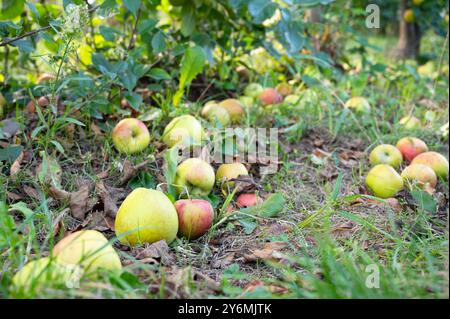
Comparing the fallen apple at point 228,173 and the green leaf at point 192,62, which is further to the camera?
the green leaf at point 192,62

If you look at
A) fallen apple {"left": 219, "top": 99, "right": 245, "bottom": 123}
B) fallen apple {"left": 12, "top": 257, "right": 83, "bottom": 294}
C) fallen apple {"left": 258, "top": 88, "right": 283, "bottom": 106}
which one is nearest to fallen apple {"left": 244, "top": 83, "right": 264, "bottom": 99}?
fallen apple {"left": 258, "top": 88, "right": 283, "bottom": 106}

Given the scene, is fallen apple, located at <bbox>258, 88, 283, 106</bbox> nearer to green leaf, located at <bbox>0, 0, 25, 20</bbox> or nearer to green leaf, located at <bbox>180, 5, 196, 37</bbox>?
green leaf, located at <bbox>180, 5, 196, 37</bbox>

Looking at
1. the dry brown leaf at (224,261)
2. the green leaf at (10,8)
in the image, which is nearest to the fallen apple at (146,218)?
the dry brown leaf at (224,261)

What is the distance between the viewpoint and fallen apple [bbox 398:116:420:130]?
2.88m

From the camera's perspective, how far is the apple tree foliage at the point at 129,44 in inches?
79.4

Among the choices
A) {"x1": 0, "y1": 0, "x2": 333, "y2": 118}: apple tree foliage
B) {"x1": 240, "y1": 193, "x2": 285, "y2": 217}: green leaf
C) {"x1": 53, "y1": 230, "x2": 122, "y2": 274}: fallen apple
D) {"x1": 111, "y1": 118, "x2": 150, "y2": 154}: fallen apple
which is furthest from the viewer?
{"x1": 111, "y1": 118, "x2": 150, "y2": 154}: fallen apple

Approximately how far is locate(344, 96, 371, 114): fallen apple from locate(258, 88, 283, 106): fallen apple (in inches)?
16.3

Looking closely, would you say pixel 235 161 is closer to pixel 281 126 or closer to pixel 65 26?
pixel 281 126

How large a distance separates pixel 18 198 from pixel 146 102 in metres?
1.14

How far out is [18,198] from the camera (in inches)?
70.9

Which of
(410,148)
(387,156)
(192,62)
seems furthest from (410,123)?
(192,62)

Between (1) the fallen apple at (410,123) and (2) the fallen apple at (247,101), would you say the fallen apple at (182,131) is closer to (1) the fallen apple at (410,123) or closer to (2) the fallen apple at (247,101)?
(2) the fallen apple at (247,101)

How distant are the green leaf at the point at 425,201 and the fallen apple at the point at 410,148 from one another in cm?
59
